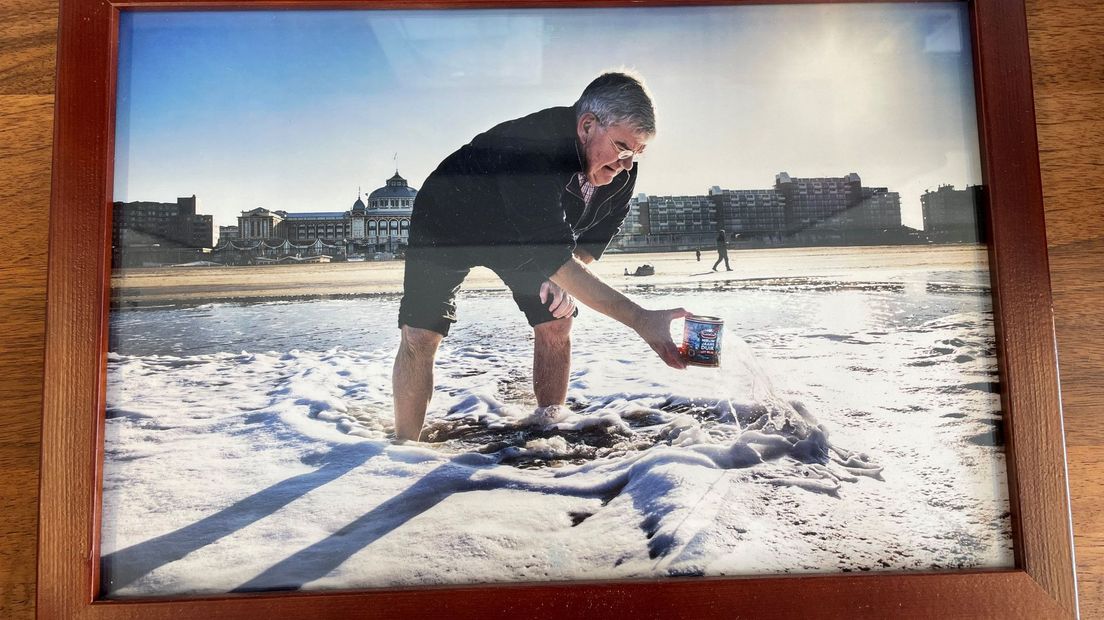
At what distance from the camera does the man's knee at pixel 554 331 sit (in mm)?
1173

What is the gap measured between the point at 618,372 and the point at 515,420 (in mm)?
213

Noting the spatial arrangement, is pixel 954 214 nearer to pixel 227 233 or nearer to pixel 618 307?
pixel 618 307

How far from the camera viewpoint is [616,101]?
1.21m

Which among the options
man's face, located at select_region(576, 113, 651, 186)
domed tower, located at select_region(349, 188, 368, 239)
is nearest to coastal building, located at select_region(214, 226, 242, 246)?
domed tower, located at select_region(349, 188, 368, 239)

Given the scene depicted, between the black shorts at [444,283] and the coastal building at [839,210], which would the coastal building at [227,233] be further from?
the coastal building at [839,210]

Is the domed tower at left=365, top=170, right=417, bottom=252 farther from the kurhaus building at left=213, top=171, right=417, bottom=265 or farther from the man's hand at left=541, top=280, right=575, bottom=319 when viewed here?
the man's hand at left=541, top=280, right=575, bottom=319

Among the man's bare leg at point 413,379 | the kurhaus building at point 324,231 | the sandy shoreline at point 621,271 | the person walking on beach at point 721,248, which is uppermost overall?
the kurhaus building at point 324,231

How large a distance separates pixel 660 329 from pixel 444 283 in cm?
42

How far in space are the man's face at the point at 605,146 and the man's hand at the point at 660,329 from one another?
0.28 m

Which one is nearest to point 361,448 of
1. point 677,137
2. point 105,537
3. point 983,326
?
point 105,537

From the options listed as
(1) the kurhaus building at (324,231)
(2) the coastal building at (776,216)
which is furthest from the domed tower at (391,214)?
(2) the coastal building at (776,216)

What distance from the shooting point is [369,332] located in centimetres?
117

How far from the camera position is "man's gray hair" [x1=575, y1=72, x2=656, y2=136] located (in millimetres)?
1209

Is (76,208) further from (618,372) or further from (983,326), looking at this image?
(983,326)
